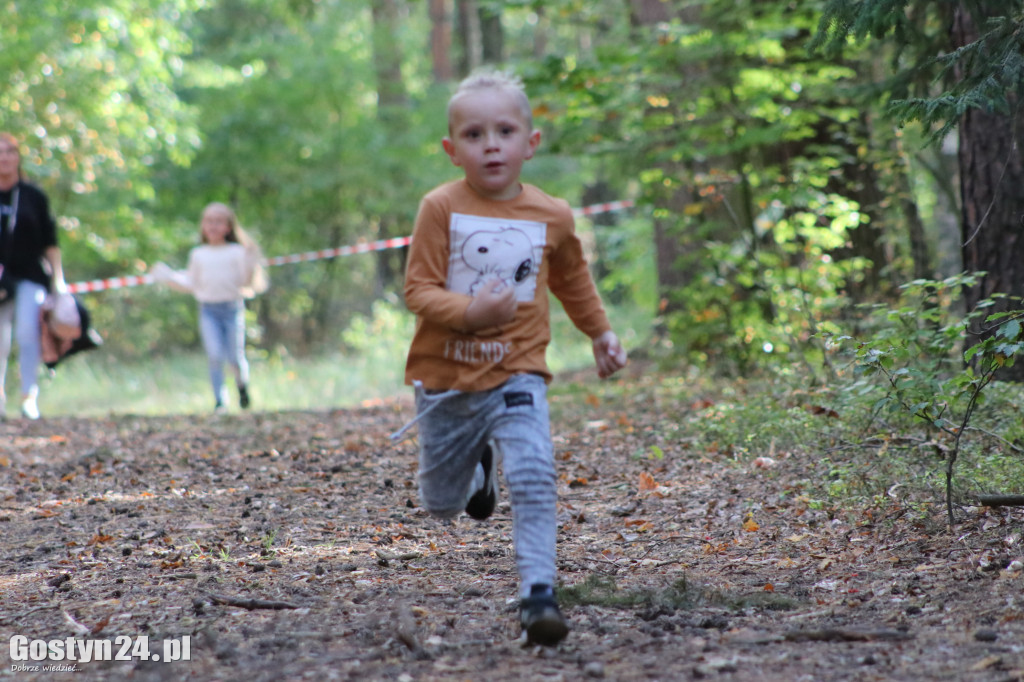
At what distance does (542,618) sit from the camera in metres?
3.19

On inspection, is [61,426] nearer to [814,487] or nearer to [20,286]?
[20,286]

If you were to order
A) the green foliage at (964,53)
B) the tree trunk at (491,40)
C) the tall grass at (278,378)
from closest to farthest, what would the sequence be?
the green foliage at (964,53), the tall grass at (278,378), the tree trunk at (491,40)

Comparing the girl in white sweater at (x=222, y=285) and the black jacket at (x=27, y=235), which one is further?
the girl in white sweater at (x=222, y=285)

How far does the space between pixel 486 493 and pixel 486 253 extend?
1.10m

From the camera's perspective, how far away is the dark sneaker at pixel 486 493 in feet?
13.3

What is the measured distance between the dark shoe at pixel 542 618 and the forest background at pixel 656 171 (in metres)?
1.88

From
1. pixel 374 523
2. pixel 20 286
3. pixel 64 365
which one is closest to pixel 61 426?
pixel 20 286

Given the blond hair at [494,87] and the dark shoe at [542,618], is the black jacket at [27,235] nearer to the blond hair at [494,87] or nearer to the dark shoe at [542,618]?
the blond hair at [494,87]

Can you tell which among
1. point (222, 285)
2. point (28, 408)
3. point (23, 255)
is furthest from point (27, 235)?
point (222, 285)

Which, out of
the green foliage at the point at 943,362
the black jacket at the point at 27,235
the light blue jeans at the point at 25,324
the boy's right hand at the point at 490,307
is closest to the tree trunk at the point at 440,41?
the black jacket at the point at 27,235

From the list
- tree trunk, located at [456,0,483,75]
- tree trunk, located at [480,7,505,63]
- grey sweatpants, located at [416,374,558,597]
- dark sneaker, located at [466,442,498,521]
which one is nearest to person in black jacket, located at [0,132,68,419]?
dark sneaker, located at [466,442,498,521]

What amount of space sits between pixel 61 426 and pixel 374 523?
4850mm

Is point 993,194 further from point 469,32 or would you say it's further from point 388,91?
point 469,32

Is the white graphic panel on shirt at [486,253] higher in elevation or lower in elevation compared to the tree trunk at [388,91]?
lower
